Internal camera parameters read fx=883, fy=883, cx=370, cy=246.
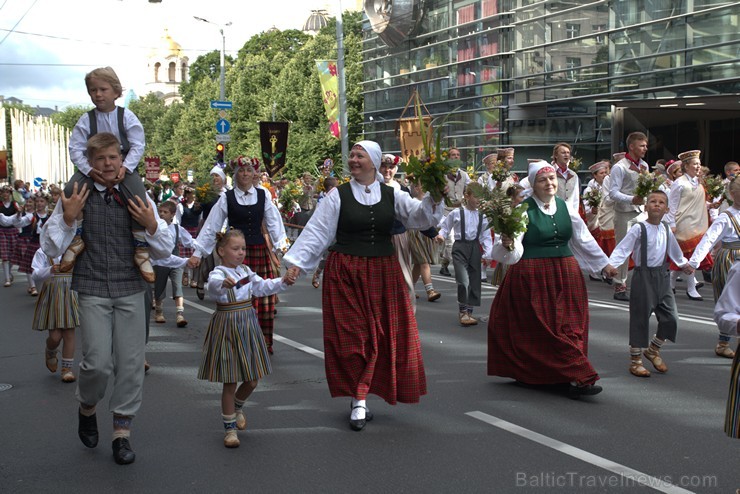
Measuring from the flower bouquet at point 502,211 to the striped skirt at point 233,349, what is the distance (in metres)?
2.06

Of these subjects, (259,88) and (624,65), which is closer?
(624,65)

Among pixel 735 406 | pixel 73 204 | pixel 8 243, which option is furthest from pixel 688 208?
pixel 8 243

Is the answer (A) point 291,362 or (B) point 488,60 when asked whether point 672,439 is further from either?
(B) point 488,60

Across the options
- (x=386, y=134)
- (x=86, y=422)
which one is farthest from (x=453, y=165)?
(x=386, y=134)

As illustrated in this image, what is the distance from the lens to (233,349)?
19.0ft

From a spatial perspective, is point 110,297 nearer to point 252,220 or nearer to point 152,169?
point 252,220

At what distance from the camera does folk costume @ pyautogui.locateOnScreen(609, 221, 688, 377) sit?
7863mm

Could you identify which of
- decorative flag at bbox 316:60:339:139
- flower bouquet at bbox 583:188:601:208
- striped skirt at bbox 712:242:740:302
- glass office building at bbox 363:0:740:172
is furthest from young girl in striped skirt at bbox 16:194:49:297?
decorative flag at bbox 316:60:339:139

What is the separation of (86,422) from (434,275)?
11.8 metres

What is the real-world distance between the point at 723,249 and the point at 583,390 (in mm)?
2797

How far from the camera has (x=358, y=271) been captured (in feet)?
20.8

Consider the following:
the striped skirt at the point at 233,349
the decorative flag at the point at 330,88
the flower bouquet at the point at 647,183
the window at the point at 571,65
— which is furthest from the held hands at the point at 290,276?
the decorative flag at the point at 330,88

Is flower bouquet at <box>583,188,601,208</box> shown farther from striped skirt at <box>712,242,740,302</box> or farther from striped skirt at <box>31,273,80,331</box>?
striped skirt at <box>31,273,80,331</box>

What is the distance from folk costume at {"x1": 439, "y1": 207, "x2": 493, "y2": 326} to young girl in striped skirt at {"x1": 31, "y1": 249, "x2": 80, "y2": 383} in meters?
4.70
